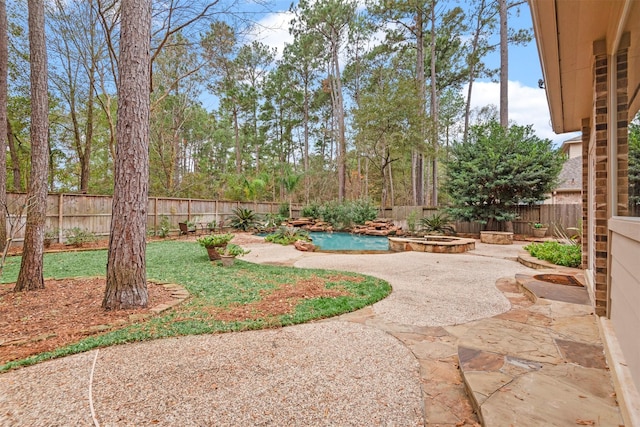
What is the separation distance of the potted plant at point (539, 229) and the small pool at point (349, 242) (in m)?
4.74

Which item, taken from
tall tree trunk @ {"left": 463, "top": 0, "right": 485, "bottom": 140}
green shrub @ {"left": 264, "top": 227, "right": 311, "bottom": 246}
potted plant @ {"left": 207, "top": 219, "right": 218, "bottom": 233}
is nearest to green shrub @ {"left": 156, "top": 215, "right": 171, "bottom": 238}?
potted plant @ {"left": 207, "top": 219, "right": 218, "bottom": 233}

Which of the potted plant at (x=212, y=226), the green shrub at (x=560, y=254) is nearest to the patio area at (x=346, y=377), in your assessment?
the green shrub at (x=560, y=254)

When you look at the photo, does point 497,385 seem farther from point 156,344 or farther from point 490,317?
point 156,344

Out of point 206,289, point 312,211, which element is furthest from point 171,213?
point 206,289

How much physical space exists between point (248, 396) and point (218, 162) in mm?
24597

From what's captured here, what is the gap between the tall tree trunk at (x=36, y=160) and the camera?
12.0ft

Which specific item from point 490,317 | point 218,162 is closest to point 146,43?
point 490,317

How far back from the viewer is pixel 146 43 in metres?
3.11

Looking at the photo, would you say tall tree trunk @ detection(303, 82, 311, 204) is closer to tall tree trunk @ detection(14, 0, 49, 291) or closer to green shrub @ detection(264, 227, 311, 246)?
green shrub @ detection(264, 227, 311, 246)

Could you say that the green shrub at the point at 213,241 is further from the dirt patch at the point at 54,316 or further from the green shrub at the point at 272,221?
the green shrub at the point at 272,221

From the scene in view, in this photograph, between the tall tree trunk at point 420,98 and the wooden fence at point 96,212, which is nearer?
the wooden fence at point 96,212

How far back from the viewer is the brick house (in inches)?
56.9

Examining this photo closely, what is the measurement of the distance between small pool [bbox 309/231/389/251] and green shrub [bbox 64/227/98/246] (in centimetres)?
665

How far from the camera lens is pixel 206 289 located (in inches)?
153
